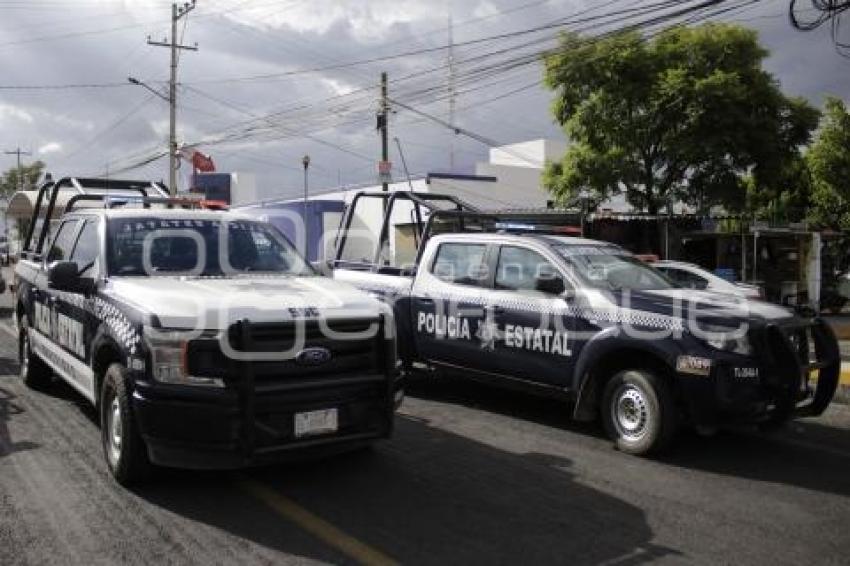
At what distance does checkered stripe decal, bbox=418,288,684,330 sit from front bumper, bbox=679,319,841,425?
45 centimetres

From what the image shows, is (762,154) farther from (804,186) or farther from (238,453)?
(238,453)

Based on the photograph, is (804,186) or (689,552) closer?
(689,552)

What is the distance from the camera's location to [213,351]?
200 inches

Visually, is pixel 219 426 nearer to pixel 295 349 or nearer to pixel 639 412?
pixel 295 349

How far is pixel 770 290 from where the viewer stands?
21.7 meters

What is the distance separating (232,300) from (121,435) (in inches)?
45.5

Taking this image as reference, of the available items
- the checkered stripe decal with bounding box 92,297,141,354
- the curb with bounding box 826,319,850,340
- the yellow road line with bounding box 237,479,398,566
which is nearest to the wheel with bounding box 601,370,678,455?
the yellow road line with bounding box 237,479,398,566

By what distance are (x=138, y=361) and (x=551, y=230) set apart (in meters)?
6.11

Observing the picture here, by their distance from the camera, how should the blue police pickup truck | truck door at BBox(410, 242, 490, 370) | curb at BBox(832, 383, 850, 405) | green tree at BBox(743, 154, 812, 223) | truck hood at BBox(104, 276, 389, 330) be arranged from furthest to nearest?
green tree at BBox(743, 154, 812, 223)
curb at BBox(832, 383, 850, 405)
truck door at BBox(410, 242, 490, 370)
the blue police pickup truck
truck hood at BBox(104, 276, 389, 330)

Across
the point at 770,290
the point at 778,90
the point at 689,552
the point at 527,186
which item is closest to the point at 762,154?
the point at 778,90

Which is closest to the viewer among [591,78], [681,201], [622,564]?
[622,564]

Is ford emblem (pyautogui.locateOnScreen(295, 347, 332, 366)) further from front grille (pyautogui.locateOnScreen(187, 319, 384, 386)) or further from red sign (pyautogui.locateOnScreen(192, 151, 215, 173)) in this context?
red sign (pyautogui.locateOnScreen(192, 151, 215, 173))

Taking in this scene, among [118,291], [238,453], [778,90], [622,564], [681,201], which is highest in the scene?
[778,90]

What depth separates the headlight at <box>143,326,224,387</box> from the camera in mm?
5047
